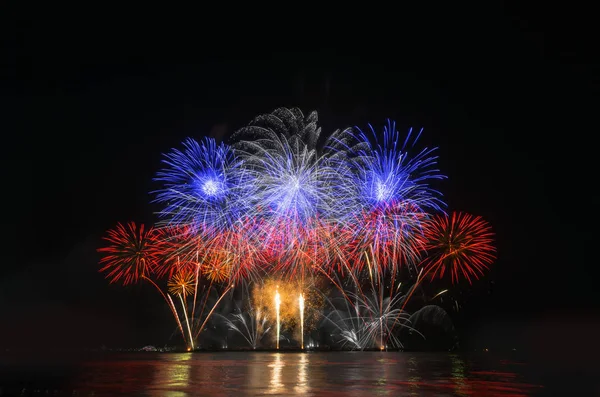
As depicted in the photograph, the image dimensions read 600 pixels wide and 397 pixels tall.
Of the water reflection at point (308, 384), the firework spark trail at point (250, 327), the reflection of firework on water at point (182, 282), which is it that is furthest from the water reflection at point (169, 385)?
the firework spark trail at point (250, 327)

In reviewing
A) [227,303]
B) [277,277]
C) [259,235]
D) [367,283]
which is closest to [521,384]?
[259,235]

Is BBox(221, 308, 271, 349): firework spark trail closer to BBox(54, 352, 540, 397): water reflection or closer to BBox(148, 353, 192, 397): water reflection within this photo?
BBox(54, 352, 540, 397): water reflection

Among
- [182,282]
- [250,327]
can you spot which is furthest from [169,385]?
[250,327]

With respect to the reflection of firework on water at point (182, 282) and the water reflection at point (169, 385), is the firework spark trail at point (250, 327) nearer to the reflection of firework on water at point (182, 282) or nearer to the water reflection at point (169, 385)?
the reflection of firework on water at point (182, 282)

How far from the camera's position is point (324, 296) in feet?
272

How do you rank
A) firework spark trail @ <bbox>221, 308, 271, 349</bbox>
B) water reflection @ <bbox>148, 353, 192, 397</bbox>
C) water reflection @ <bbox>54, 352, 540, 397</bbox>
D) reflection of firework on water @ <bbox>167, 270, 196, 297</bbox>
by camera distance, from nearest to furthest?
water reflection @ <bbox>148, 353, 192, 397</bbox> → water reflection @ <bbox>54, 352, 540, 397</bbox> → reflection of firework on water @ <bbox>167, 270, 196, 297</bbox> → firework spark trail @ <bbox>221, 308, 271, 349</bbox>

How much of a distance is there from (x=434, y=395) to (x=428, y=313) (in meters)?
65.6

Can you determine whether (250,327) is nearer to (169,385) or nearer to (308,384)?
(169,385)

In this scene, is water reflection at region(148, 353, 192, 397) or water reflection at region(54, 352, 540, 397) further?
water reflection at region(54, 352, 540, 397)

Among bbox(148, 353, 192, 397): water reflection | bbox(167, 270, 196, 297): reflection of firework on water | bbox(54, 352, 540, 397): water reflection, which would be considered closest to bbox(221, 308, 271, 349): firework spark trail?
bbox(167, 270, 196, 297): reflection of firework on water

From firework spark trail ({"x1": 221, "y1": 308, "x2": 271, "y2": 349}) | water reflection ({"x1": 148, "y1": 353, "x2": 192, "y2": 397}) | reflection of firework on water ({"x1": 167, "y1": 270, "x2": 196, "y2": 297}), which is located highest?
reflection of firework on water ({"x1": 167, "y1": 270, "x2": 196, "y2": 297})

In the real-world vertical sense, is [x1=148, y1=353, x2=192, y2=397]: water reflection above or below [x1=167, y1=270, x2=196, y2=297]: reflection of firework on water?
below

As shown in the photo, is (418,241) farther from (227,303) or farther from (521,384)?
(227,303)

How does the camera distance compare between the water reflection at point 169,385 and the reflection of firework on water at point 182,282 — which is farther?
the reflection of firework on water at point 182,282
